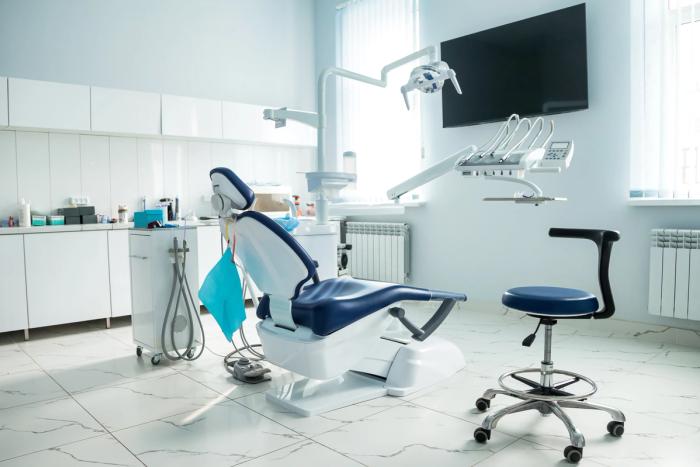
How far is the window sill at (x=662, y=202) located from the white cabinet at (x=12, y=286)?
4256mm

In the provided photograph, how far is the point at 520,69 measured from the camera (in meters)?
4.19

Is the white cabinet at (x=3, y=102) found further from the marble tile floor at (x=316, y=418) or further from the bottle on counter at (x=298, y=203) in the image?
the bottle on counter at (x=298, y=203)

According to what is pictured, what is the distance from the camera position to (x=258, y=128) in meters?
5.37

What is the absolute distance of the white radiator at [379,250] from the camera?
5.18 meters

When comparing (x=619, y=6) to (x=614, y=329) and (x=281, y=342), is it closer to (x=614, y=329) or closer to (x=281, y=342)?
(x=614, y=329)

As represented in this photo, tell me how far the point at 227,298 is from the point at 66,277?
2.00m

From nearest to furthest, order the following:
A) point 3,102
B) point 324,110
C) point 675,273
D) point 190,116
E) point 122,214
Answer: point 324,110
point 675,273
point 3,102
point 122,214
point 190,116

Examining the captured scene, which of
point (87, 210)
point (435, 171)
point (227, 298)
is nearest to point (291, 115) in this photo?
point (435, 171)

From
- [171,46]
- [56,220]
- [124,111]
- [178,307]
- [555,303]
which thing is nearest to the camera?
[555,303]

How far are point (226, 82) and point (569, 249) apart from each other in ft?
11.8

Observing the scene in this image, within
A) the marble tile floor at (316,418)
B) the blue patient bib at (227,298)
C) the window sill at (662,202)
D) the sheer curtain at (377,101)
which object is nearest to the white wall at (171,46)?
the sheer curtain at (377,101)

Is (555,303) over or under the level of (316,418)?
over

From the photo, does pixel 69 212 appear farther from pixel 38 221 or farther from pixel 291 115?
pixel 291 115

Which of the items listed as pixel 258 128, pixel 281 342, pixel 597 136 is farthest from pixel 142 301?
pixel 597 136
